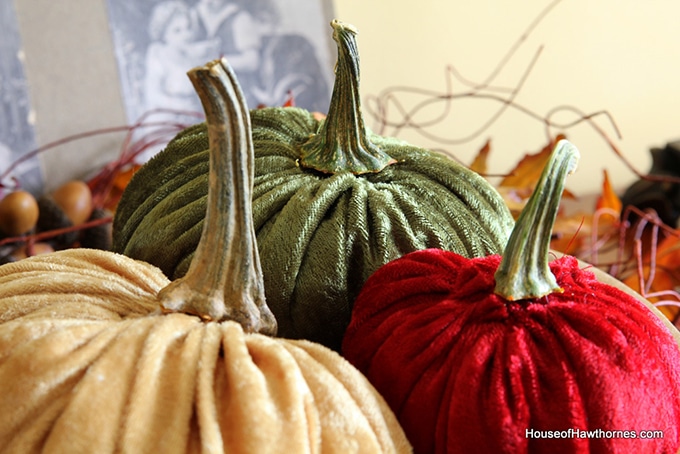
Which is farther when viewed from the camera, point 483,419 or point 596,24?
point 596,24

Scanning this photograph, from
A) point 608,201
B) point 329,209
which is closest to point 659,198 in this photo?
point 608,201

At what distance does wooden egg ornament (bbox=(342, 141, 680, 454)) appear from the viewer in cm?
29

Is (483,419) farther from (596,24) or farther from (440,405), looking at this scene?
(596,24)

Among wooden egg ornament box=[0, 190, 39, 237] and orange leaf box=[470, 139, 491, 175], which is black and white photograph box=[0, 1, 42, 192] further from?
orange leaf box=[470, 139, 491, 175]

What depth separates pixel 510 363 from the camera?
30 centimetres

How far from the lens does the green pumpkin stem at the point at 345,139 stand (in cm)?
43

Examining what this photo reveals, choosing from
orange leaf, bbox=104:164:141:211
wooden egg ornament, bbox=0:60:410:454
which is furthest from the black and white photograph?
wooden egg ornament, bbox=0:60:410:454

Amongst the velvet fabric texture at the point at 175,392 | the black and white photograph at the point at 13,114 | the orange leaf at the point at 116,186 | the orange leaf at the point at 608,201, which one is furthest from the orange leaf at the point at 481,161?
the velvet fabric texture at the point at 175,392

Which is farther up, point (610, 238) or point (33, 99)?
point (33, 99)

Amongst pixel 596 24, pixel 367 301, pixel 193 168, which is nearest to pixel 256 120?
pixel 193 168

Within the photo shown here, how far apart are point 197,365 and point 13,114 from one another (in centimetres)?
66

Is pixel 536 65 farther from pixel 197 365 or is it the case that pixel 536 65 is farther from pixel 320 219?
pixel 197 365

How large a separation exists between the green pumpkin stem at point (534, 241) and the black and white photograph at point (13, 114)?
25.6 inches

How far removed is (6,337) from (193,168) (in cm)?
18
